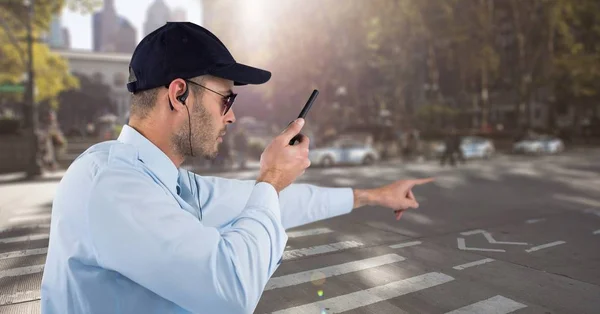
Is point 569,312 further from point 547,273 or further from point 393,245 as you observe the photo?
point 393,245

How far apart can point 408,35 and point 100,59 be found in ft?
275

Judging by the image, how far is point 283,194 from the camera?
2.11 meters

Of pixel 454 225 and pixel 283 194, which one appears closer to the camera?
pixel 283 194

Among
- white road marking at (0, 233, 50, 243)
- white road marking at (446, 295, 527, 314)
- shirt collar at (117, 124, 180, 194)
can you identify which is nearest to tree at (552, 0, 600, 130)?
white road marking at (446, 295, 527, 314)

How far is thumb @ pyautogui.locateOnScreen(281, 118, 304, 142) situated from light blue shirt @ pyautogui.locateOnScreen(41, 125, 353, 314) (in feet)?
0.62

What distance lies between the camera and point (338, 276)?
5.70 metres

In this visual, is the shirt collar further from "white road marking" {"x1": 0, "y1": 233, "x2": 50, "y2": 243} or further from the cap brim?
"white road marking" {"x1": 0, "y1": 233, "x2": 50, "y2": 243}

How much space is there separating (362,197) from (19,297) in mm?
4424

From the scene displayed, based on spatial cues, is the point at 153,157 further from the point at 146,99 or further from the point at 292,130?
the point at 292,130

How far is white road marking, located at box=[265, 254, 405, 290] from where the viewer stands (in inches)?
214

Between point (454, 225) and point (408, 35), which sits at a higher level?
point (408, 35)

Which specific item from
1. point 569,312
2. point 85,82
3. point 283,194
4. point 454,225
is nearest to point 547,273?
point 569,312

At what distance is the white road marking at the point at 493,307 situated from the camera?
4.61 m

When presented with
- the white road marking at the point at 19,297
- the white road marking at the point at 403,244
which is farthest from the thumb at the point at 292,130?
the white road marking at the point at 403,244
